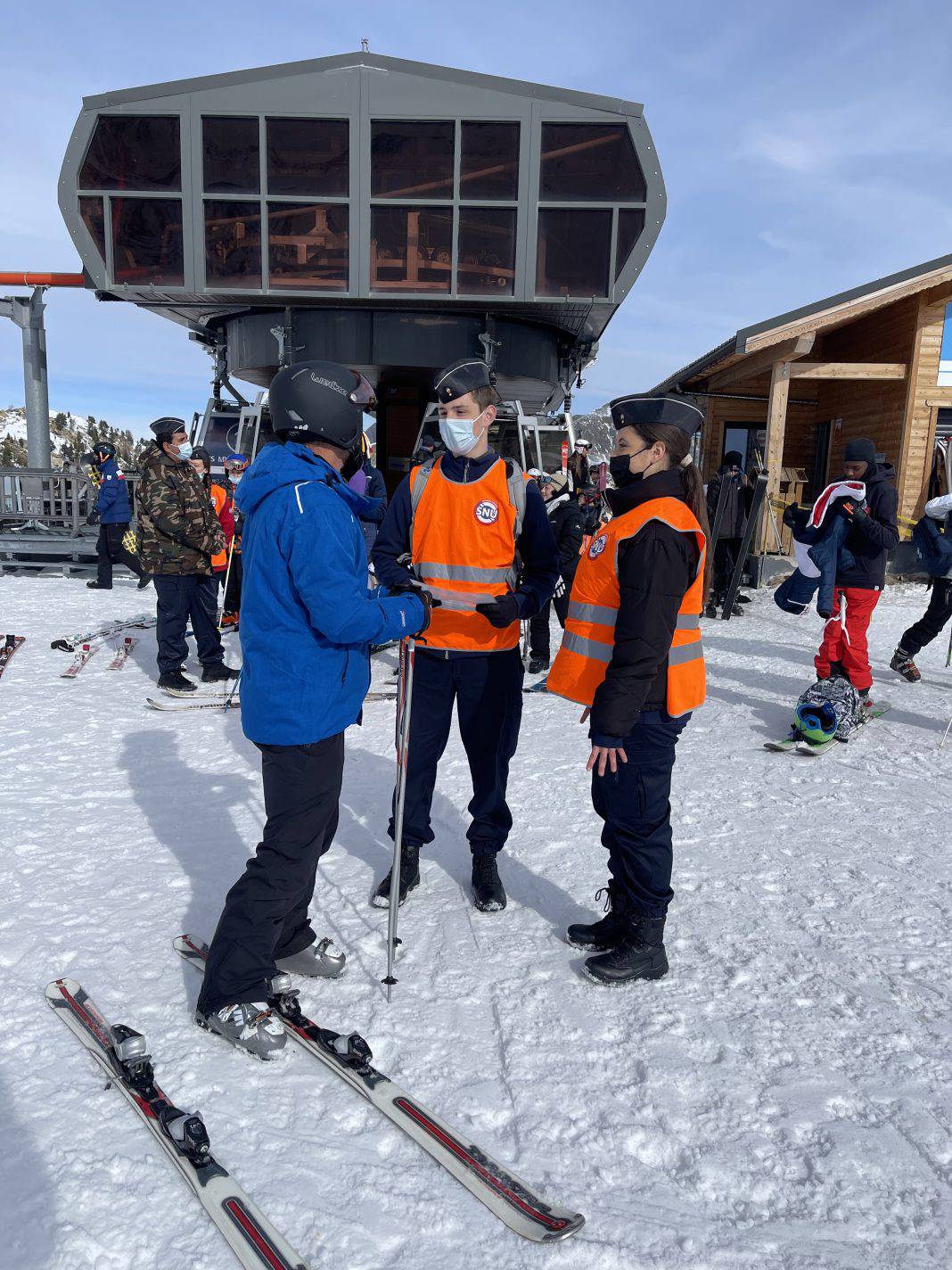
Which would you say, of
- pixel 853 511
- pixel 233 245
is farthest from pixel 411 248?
pixel 853 511

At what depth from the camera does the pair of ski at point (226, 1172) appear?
1.80 metres

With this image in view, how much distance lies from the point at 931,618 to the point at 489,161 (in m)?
8.93

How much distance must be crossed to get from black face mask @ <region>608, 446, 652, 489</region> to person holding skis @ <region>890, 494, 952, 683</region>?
16.8ft

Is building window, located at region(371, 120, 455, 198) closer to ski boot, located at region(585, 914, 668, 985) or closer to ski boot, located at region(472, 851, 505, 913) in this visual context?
ski boot, located at region(472, 851, 505, 913)

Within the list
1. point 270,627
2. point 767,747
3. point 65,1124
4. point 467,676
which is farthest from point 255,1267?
point 767,747

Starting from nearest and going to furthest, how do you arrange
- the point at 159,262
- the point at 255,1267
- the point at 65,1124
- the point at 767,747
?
the point at 255,1267 → the point at 65,1124 → the point at 767,747 → the point at 159,262

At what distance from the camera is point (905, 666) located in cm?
730

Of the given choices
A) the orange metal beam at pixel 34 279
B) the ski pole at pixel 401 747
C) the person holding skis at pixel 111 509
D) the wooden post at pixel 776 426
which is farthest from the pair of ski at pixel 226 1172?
the orange metal beam at pixel 34 279

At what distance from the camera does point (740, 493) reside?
1091 cm

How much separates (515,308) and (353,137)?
10.7 ft

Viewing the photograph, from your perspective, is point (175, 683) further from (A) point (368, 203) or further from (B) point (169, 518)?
(A) point (368, 203)

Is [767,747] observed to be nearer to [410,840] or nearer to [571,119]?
[410,840]

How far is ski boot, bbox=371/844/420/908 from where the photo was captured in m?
3.35

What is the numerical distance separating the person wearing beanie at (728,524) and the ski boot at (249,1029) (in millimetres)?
9267
